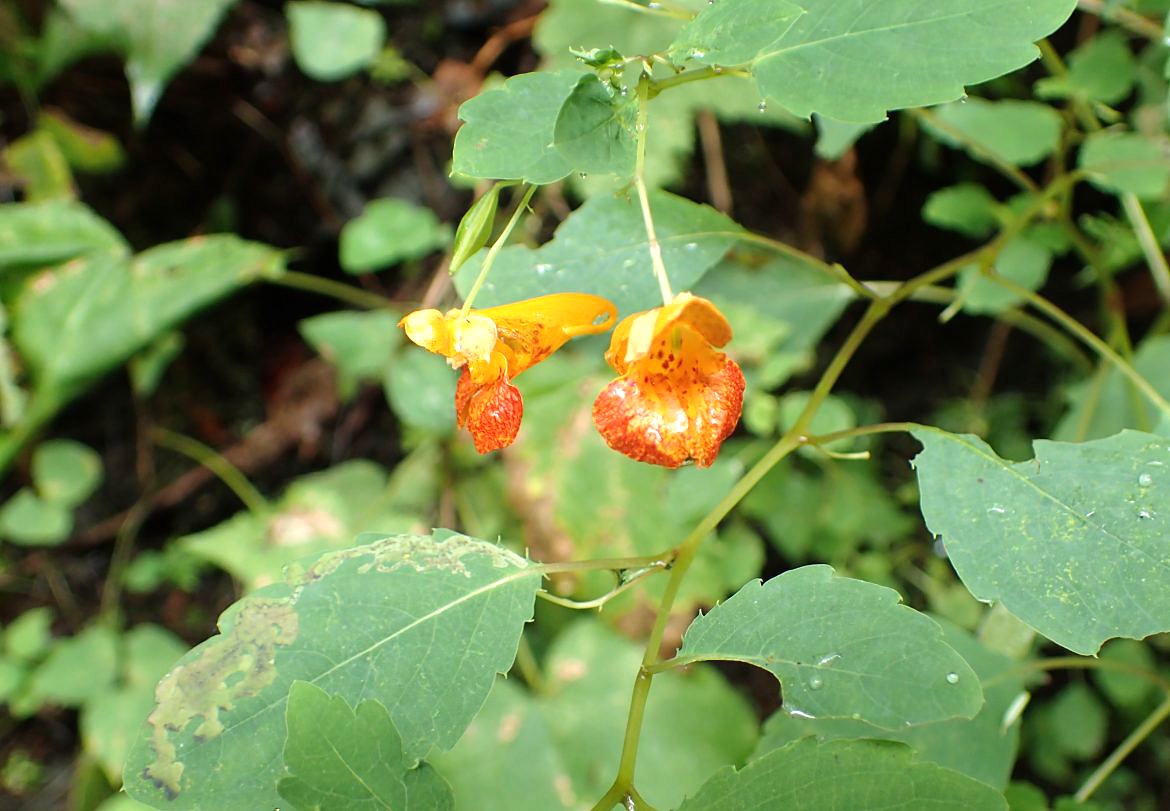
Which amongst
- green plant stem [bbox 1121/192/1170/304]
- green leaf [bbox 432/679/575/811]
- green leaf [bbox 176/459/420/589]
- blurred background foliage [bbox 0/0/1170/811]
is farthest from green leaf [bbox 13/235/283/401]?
green plant stem [bbox 1121/192/1170/304]

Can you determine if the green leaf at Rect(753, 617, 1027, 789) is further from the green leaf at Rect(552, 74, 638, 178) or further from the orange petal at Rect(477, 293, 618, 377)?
the green leaf at Rect(552, 74, 638, 178)

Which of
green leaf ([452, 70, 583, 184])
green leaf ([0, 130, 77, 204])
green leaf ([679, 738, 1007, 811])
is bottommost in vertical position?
green leaf ([0, 130, 77, 204])

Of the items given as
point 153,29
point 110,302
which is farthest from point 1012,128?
point 110,302

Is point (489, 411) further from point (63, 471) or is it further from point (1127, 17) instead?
point (63, 471)

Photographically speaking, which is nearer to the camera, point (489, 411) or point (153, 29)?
point (489, 411)

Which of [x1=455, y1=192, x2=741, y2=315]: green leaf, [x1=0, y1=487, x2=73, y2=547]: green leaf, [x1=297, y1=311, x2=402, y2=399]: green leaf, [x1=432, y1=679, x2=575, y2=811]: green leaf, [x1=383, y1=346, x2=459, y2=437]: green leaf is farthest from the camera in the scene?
[x1=0, y1=487, x2=73, y2=547]: green leaf

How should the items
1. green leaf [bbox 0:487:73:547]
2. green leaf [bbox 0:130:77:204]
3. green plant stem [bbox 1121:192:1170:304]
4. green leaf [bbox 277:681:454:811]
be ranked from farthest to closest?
green leaf [bbox 0:487:73:547] → green leaf [bbox 0:130:77:204] → green plant stem [bbox 1121:192:1170:304] → green leaf [bbox 277:681:454:811]

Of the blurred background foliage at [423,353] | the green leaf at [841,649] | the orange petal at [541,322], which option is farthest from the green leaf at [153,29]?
the green leaf at [841,649]
